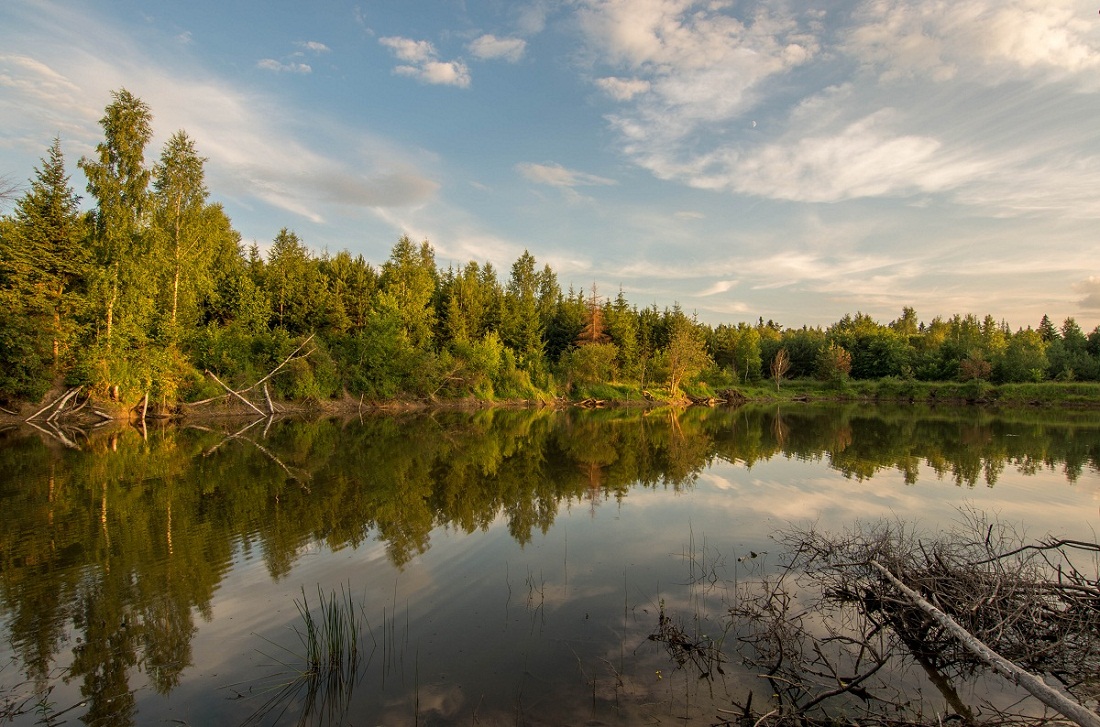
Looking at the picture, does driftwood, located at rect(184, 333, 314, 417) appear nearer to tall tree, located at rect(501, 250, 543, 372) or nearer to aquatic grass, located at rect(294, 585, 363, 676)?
tall tree, located at rect(501, 250, 543, 372)

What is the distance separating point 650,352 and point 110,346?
52.2 m

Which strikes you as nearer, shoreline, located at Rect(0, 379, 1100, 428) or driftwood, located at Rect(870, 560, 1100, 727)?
driftwood, located at Rect(870, 560, 1100, 727)

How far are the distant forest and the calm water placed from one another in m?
9.26

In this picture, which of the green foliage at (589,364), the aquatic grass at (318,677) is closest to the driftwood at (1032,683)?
the aquatic grass at (318,677)

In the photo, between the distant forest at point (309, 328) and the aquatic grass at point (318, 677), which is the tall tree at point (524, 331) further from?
the aquatic grass at point (318, 677)

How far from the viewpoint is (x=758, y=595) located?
7.68 m

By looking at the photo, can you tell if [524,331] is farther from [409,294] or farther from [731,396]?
[731,396]

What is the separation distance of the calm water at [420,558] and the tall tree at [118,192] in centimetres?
1084

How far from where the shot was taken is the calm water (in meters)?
5.26

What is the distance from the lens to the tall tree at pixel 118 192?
2867 centimetres

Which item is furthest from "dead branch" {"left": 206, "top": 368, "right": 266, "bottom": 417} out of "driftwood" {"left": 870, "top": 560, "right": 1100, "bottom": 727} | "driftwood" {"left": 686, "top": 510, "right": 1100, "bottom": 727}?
"driftwood" {"left": 870, "top": 560, "right": 1100, "bottom": 727}

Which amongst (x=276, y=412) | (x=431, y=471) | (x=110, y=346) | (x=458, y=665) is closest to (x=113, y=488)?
(x=431, y=471)

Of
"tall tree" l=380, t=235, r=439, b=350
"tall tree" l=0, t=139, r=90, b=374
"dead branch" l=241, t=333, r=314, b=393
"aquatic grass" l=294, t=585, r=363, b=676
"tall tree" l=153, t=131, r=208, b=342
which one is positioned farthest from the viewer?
"tall tree" l=380, t=235, r=439, b=350

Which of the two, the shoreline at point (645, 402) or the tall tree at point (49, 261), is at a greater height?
the tall tree at point (49, 261)
